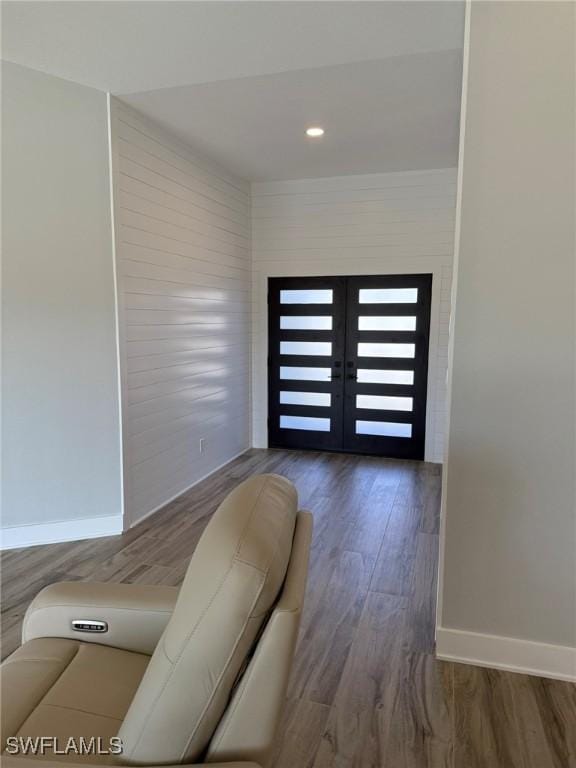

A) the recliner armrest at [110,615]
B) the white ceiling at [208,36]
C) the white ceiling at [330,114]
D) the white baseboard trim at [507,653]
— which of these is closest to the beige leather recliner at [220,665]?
the recliner armrest at [110,615]

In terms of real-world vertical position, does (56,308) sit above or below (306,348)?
above

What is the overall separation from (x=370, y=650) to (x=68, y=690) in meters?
1.46

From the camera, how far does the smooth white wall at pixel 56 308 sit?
3160 mm

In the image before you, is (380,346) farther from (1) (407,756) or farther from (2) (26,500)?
(1) (407,756)

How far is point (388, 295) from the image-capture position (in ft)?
17.9

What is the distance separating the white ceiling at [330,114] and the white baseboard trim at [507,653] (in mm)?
3181

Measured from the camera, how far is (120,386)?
3594mm

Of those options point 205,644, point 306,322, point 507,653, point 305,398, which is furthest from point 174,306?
point 205,644

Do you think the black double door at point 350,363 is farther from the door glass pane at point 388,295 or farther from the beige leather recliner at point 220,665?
the beige leather recliner at point 220,665

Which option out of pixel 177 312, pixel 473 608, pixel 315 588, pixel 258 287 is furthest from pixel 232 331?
pixel 473 608

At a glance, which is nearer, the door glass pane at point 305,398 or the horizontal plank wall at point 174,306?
the horizontal plank wall at point 174,306

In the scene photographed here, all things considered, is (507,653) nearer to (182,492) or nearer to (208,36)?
(182,492)

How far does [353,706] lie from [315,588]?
90 cm

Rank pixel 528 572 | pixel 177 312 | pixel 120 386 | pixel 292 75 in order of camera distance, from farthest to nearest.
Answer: pixel 177 312
pixel 120 386
pixel 292 75
pixel 528 572
